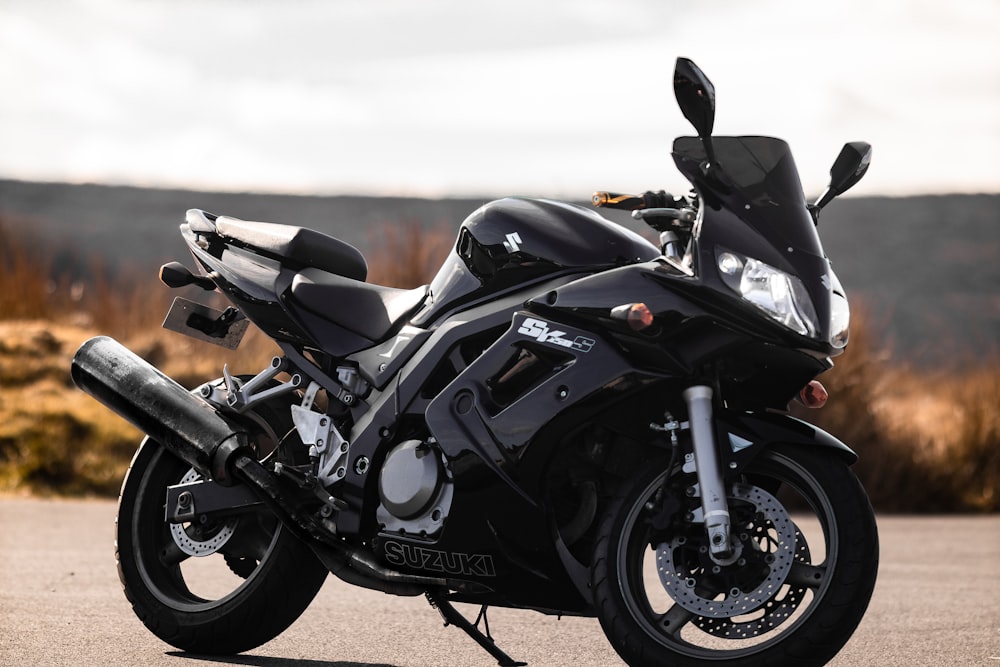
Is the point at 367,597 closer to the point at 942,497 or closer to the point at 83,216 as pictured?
the point at 942,497

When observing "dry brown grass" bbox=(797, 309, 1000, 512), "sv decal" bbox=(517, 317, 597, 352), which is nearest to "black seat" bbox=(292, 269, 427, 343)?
"sv decal" bbox=(517, 317, 597, 352)

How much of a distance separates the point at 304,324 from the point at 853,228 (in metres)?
54.4

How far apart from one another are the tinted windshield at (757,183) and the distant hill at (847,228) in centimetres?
3988

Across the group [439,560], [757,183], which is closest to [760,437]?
Result: [757,183]

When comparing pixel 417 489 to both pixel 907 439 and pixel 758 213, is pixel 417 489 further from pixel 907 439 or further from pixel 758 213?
pixel 907 439

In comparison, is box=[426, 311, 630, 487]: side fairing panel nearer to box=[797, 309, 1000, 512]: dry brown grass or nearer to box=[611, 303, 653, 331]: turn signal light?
box=[611, 303, 653, 331]: turn signal light

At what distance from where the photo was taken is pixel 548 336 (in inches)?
198

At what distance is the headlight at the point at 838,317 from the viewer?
4.67 m

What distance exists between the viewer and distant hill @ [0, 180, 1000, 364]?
48.2 meters

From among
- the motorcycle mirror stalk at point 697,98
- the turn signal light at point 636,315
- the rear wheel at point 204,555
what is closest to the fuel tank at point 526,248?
the turn signal light at point 636,315

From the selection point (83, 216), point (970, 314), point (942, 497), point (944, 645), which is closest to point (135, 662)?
point (944, 645)

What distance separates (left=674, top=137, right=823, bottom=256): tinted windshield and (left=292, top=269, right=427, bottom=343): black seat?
1230mm

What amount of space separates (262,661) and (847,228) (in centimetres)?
5450

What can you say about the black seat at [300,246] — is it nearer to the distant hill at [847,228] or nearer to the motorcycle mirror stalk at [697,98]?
the motorcycle mirror stalk at [697,98]
